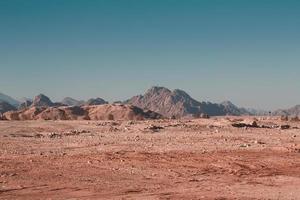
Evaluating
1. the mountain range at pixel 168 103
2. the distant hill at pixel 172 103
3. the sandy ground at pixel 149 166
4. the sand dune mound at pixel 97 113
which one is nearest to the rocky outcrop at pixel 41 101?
the mountain range at pixel 168 103

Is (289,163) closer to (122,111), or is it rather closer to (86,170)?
(86,170)

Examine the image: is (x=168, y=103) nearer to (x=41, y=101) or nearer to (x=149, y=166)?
(x=41, y=101)

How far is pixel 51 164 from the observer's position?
20.1m

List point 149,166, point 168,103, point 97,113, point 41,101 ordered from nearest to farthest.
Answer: point 149,166
point 97,113
point 41,101
point 168,103

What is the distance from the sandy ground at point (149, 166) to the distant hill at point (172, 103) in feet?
405

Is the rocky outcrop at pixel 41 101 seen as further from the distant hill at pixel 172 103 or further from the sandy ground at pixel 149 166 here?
the sandy ground at pixel 149 166

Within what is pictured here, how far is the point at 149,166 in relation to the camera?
65.5 feet

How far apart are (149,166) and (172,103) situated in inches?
5672

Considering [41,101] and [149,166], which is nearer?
[149,166]

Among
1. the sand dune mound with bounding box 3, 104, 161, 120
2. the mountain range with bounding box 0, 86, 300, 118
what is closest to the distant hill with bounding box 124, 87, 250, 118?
the mountain range with bounding box 0, 86, 300, 118

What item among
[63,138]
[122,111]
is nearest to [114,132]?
[63,138]

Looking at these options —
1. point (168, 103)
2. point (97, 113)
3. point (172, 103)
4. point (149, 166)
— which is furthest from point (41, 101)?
point (149, 166)

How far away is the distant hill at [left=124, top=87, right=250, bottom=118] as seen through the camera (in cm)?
15750

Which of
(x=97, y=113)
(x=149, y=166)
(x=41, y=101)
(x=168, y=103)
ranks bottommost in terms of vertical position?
(x=149, y=166)
